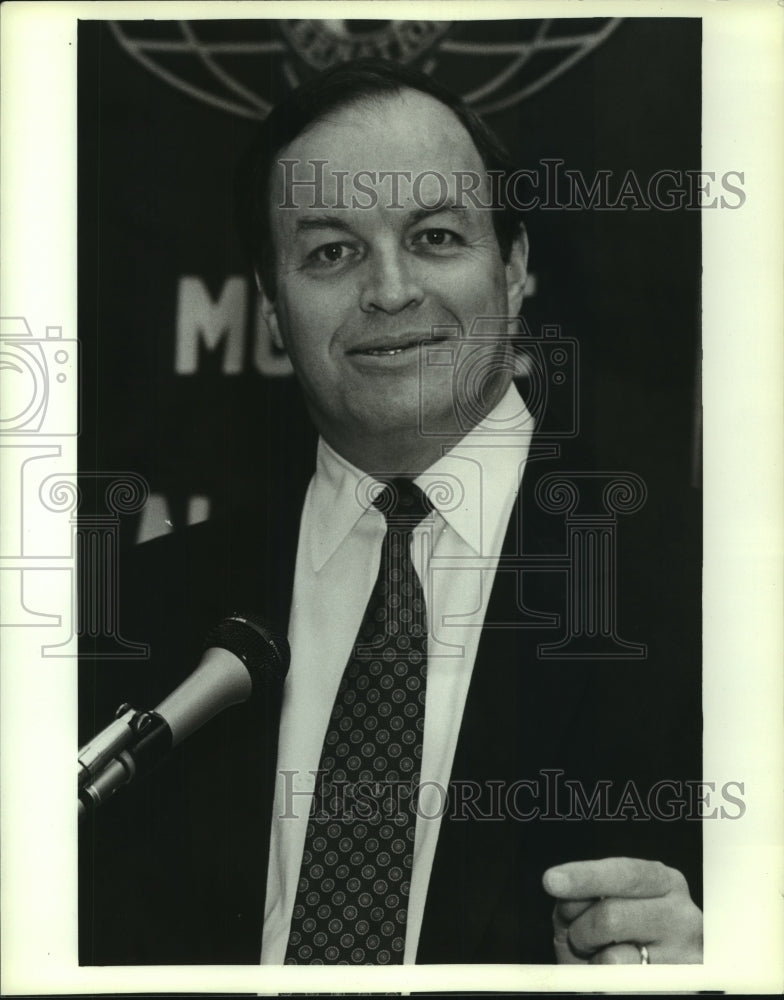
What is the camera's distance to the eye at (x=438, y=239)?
1.44 m

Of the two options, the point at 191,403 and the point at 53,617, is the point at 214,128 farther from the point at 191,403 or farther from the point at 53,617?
the point at 53,617

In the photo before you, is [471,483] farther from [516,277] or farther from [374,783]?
[374,783]

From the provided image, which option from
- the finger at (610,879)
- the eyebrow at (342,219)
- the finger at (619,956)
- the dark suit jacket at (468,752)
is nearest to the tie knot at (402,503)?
the dark suit jacket at (468,752)

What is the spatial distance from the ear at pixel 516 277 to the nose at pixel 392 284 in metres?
0.13

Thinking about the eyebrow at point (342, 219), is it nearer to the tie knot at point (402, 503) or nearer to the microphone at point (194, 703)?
the tie knot at point (402, 503)

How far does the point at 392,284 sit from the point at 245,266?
21 cm

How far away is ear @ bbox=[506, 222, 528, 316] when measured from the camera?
1.46m

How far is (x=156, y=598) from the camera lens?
1.48 m

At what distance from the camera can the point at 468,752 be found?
4.80 ft

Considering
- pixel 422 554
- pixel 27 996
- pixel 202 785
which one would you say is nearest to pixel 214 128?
pixel 422 554

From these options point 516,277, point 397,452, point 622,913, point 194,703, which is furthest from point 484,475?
point 622,913

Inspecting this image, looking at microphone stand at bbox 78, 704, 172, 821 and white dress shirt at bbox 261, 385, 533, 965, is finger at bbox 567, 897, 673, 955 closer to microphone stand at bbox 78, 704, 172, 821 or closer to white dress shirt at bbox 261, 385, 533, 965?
white dress shirt at bbox 261, 385, 533, 965

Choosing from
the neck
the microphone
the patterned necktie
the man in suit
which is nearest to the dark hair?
the man in suit

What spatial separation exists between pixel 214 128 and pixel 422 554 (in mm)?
659
